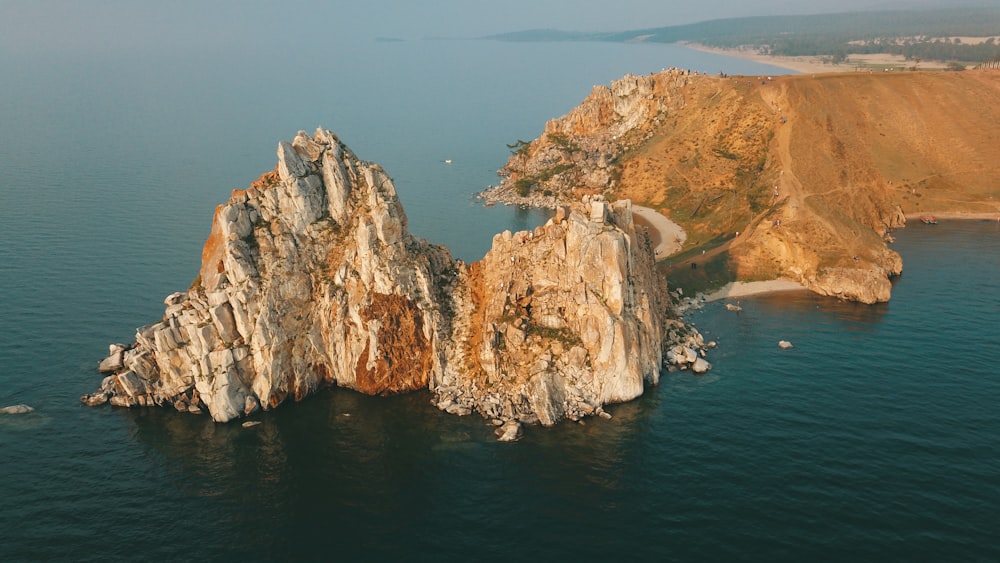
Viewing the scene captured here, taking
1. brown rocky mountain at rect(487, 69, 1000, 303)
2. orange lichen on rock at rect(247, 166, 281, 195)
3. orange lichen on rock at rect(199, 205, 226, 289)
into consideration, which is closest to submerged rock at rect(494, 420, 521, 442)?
orange lichen on rock at rect(199, 205, 226, 289)

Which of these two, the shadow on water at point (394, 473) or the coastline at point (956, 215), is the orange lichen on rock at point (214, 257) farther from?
the coastline at point (956, 215)

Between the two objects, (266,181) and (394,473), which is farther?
(266,181)

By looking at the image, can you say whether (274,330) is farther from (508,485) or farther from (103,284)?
(103,284)

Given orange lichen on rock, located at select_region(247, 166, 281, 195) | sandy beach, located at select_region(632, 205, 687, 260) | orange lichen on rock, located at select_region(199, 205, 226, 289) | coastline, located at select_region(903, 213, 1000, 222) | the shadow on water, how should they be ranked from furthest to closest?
coastline, located at select_region(903, 213, 1000, 222) → sandy beach, located at select_region(632, 205, 687, 260) → orange lichen on rock, located at select_region(247, 166, 281, 195) → orange lichen on rock, located at select_region(199, 205, 226, 289) → the shadow on water

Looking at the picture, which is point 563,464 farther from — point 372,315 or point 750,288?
point 750,288

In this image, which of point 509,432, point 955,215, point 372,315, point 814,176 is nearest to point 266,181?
point 372,315

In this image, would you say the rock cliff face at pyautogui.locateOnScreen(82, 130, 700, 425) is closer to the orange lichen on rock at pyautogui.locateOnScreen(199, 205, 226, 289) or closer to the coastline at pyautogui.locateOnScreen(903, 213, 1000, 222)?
the orange lichen on rock at pyautogui.locateOnScreen(199, 205, 226, 289)
